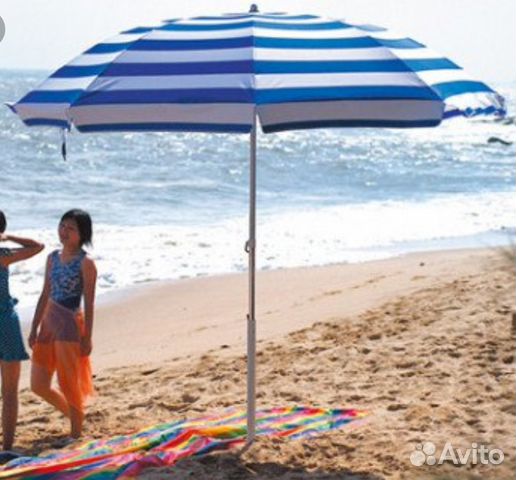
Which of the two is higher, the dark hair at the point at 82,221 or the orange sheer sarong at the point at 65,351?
the dark hair at the point at 82,221

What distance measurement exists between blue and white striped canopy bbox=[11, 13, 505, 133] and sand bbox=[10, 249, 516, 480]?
1.60m

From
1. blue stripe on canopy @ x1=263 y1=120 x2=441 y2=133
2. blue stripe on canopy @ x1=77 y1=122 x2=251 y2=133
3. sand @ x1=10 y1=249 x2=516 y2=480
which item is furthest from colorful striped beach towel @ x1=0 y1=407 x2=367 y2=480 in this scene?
blue stripe on canopy @ x1=263 y1=120 x2=441 y2=133

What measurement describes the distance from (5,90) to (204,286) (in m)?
76.1

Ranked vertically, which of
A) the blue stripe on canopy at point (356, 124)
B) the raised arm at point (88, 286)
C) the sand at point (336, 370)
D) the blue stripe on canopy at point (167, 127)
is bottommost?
the sand at point (336, 370)

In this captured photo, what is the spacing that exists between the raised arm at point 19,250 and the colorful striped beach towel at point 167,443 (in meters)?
1.04

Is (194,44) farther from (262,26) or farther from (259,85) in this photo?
(259,85)

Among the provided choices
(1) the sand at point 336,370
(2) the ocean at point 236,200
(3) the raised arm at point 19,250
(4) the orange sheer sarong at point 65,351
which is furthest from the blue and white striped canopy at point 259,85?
(1) the sand at point 336,370

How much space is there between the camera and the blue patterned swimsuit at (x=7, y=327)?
618cm

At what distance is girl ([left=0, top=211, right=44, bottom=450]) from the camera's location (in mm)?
6188

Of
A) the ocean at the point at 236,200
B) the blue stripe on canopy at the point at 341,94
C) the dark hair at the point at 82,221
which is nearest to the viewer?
the blue stripe on canopy at the point at 341,94

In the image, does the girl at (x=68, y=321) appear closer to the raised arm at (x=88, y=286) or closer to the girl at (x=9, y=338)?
the raised arm at (x=88, y=286)

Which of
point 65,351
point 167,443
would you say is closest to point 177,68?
point 65,351

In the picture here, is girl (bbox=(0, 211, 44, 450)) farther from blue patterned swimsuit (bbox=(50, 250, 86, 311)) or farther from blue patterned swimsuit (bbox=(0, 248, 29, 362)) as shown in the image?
blue patterned swimsuit (bbox=(50, 250, 86, 311))

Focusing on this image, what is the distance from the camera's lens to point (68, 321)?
20.3ft
